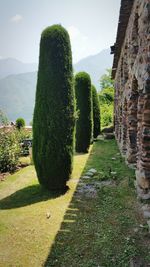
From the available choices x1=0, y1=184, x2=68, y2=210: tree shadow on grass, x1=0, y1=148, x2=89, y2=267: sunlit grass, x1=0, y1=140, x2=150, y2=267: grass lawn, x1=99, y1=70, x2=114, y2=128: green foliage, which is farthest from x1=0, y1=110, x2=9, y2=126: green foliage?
x1=99, y1=70, x2=114, y2=128: green foliage

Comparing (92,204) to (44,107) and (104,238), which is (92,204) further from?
(44,107)

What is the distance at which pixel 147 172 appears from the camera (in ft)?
17.2

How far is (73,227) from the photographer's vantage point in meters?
4.42

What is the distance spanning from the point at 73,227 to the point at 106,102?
3067cm

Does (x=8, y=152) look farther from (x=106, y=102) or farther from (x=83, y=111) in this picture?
(x=106, y=102)

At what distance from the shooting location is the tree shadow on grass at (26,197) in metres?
5.50

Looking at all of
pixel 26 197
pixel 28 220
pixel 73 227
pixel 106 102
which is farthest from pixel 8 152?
pixel 106 102

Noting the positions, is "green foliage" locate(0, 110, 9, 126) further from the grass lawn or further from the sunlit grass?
the grass lawn

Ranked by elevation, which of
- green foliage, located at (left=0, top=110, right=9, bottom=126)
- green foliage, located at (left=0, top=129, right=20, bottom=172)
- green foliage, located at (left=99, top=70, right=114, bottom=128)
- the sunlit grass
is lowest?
the sunlit grass

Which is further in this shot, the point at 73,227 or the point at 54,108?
the point at 54,108

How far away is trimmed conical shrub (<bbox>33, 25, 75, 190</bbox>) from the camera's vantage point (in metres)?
5.91

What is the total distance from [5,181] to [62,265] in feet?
14.7

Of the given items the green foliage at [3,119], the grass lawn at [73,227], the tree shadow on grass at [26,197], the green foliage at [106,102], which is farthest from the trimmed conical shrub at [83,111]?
the green foliage at [106,102]

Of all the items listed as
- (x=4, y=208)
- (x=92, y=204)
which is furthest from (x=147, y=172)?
(x=4, y=208)
